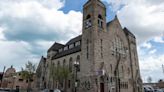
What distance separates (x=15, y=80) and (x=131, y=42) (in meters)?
55.0

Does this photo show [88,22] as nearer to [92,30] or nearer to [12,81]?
[92,30]

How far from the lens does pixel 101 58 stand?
38344 mm

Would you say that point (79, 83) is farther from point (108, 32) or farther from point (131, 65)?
point (131, 65)

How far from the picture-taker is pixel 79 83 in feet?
129

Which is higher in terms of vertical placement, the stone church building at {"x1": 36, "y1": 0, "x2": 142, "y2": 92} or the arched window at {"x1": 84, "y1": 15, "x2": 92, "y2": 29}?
the arched window at {"x1": 84, "y1": 15, "x2": 92, "y2": 29}

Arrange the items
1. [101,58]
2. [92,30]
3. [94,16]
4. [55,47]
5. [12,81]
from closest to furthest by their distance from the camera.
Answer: [101,58] → [92,30] → [94,16] → [55,47] → [12,81]

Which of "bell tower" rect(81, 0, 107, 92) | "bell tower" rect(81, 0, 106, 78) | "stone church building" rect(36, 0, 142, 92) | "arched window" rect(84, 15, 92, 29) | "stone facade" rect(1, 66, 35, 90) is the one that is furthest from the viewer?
"stone facade" rect(1, 66, 35, 90)

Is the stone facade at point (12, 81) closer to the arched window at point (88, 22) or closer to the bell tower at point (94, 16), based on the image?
the arched window at point (88, 22)

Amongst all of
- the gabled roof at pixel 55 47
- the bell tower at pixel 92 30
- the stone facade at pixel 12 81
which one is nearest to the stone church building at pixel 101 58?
the bell tower at pixel 92 30

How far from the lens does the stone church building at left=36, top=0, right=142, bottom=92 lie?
121 ft

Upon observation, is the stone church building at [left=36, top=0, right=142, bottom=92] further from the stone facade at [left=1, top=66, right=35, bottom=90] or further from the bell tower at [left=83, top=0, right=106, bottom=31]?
the stone facade at [left=1, top=66, right=35, bottom=90]

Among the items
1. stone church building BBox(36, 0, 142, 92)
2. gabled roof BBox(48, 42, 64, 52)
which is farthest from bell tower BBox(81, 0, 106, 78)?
gabled roof BBox(48, 42, 64, 52)

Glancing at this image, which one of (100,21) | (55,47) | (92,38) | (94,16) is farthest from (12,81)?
(94,16)

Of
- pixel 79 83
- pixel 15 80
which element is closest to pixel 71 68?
pixel 79 83
